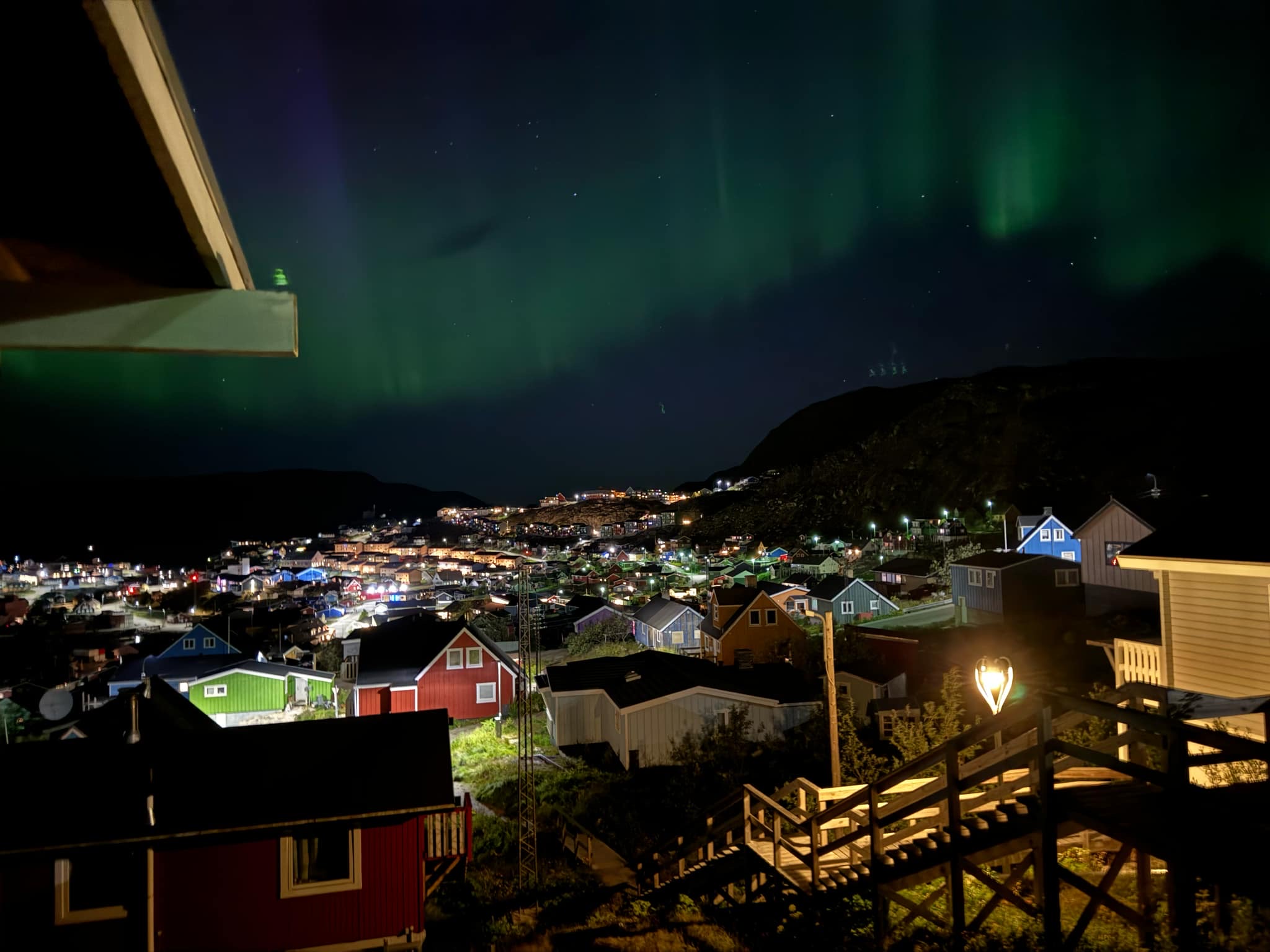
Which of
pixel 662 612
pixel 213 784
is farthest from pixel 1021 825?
pixel 662 612

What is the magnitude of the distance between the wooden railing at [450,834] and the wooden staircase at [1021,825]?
4.26 metres

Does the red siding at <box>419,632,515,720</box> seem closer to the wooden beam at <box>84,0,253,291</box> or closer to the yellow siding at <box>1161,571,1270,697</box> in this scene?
the yellow siding at <box>1161,571,1270,697</box>

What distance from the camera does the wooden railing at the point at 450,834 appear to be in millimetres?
12234

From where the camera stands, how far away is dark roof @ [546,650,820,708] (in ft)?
80.9

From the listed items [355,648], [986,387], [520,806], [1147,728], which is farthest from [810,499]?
[1147,728]

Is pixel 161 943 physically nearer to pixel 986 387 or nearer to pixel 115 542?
pixel 986 387

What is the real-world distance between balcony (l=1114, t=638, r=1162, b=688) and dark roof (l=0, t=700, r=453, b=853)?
1227cm

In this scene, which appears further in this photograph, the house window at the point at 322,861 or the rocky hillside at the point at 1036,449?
the rocky hillside at the point at 1036,449

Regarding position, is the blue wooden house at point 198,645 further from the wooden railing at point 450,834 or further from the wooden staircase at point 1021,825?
the wooden staircase at point 1021,825

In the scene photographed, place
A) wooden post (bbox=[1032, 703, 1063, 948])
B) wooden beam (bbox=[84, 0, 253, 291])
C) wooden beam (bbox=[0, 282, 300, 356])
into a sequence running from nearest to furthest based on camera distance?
wooden beam (bbox=[84, 0, 253, 291])
wooden beam (bbox=[0, 282, 300, 356])
wooden post (bbox=[1032, 703, 1063, 948])

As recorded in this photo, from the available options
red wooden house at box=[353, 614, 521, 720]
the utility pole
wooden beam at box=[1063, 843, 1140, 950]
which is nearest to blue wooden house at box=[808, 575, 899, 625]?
red wooden house at box=[353, 614, 521, 720]

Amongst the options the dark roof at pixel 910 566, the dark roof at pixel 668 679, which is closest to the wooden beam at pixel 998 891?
the dark roof at pixel 668 679

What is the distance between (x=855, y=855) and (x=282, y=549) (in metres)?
206

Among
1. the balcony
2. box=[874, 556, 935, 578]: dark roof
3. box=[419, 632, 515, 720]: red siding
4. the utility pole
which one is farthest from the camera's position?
box=[874, 556, 935, 578]: dark roof
